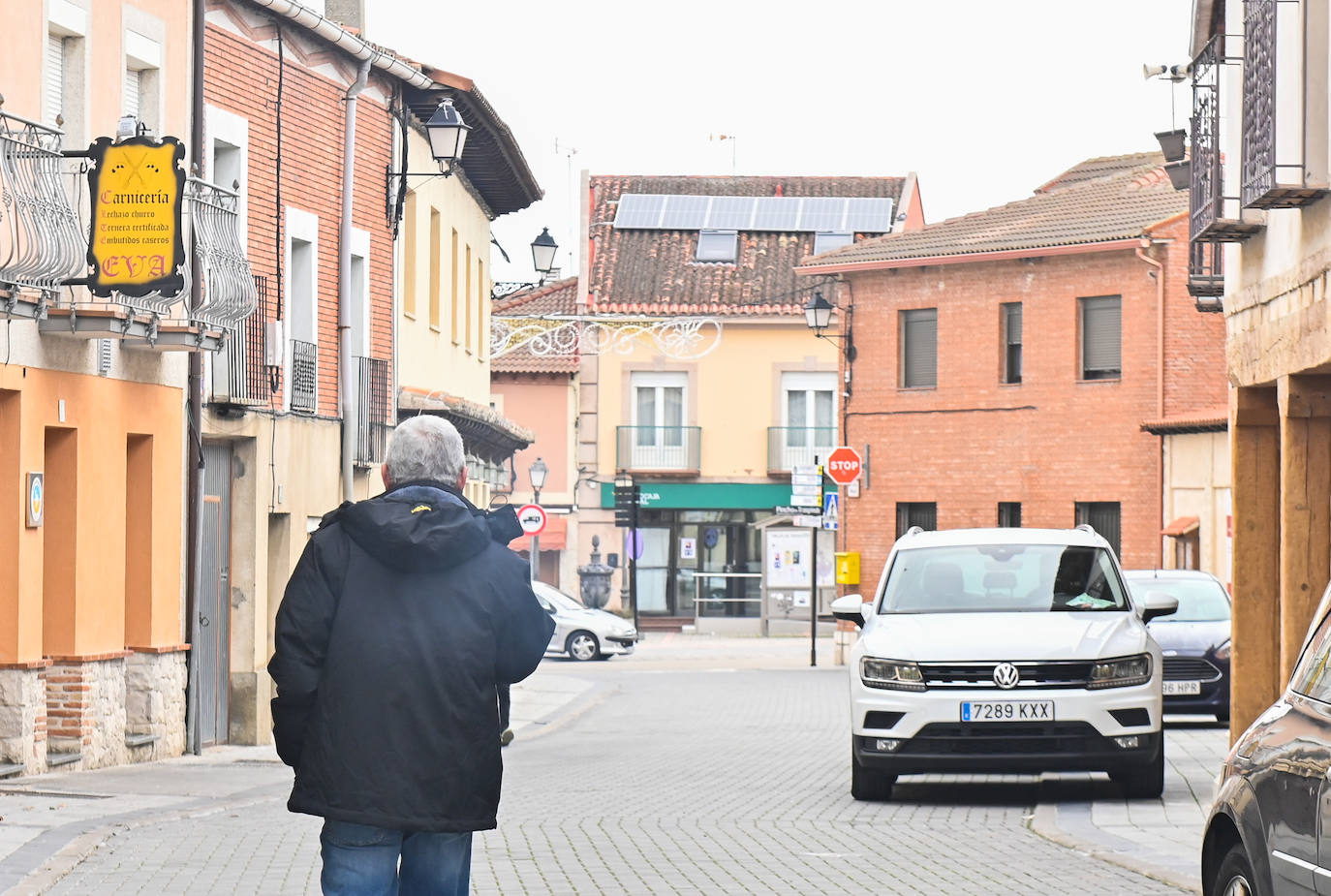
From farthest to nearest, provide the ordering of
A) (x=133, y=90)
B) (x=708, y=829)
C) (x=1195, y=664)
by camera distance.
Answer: (x=1195, y=664)
(x=133, y=90)
(x=708, y=829)

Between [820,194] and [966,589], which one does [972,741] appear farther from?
[820,194]

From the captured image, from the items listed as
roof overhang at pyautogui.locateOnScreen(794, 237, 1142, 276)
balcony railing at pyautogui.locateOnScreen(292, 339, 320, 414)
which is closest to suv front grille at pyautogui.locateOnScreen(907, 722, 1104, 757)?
balcony railing at pyautogui.locateOnScreen(292, 339, 320, 414)

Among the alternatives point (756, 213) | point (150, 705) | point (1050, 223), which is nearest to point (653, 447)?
point (756, 213)

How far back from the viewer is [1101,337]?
39.9 meters

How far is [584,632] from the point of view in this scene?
133ft

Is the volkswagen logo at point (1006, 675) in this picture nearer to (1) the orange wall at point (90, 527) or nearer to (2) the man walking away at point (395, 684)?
(1) the orange wall at point (90, 527)

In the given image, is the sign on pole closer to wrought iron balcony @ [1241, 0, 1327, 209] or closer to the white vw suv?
the white vw suv

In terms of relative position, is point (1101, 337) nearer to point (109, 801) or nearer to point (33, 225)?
point (33, 225)

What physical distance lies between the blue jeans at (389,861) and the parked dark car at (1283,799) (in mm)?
2174

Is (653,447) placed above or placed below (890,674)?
above

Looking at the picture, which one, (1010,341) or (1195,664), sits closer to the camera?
(1195,664)

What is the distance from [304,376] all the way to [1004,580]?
9576mm

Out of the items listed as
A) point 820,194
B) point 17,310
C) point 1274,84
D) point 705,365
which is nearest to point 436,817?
point 1274,84

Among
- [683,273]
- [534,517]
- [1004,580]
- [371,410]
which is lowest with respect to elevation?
[534,517]
